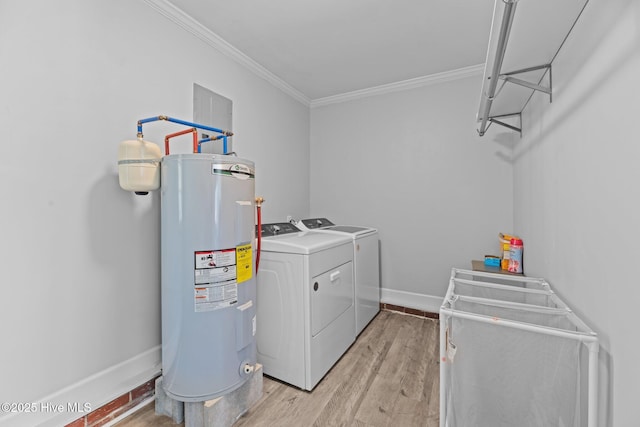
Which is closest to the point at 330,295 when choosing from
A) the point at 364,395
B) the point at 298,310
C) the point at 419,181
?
the point at 298,310

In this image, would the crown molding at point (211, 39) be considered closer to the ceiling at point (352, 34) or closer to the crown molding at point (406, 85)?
the ceiling at point (352, 34)

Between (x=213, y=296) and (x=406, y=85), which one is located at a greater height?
(x=406, y=85)

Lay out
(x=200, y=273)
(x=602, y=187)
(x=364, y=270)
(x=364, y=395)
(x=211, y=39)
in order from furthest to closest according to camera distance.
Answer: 1. (x=364, y=270)
2. (x=211, y=39)
3. (x=364, y=395)
4. (x=200, y=273)
5. (x=602, y=187)

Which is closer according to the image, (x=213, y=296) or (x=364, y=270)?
(x=213, y=296)

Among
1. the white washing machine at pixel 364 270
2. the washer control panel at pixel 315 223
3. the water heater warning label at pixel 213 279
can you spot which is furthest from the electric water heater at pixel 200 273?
the washer control panel at pixel 315 223

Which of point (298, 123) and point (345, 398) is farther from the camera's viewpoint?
point (298, 123)

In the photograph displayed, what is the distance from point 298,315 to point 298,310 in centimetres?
3

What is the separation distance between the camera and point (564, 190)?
1229mm

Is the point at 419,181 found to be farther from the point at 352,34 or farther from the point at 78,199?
the point at 78,199

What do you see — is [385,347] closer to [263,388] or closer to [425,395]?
[425,395]

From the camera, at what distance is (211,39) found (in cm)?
205

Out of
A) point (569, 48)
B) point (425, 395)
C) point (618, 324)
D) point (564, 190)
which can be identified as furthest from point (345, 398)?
point (569, 48)

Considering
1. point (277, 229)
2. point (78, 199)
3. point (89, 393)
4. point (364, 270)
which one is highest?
point (78, 199)

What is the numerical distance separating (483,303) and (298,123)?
2667 mm
